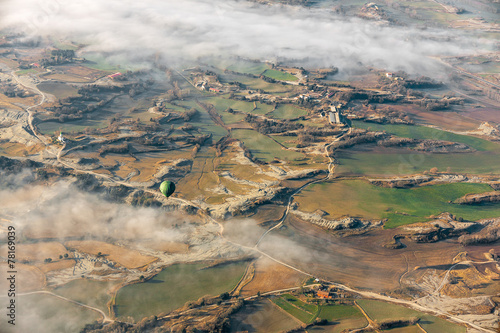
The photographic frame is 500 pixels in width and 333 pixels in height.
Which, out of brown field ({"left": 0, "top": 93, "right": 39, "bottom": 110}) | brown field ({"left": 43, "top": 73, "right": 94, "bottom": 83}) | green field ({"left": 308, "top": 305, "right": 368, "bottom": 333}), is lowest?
green field ({"left": 308, "top": 305, "right": 368, "bottom": 333})

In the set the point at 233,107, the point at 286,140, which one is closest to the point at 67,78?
the point at 233,107

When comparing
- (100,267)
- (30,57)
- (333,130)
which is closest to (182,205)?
(100,267)

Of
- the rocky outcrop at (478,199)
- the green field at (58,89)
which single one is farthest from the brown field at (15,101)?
the rocky outcrop at (478,199)

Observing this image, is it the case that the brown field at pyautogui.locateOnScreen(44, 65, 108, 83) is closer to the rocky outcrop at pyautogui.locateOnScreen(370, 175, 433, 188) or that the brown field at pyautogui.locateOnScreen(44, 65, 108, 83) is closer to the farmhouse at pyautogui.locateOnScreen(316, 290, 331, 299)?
the rocky outcrop at pyautogui.locateOnScreen(370, 175, 433, 188)

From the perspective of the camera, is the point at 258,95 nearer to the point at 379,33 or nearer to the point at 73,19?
the point at 379,33

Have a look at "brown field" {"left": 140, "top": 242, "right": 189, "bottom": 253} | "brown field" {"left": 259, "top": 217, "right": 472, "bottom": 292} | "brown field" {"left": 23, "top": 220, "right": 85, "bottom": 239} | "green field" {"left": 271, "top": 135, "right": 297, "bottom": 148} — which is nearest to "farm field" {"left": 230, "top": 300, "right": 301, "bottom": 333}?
"brown field" {"left": 259, "top": 217, "right": 472, "bottom": 292}
